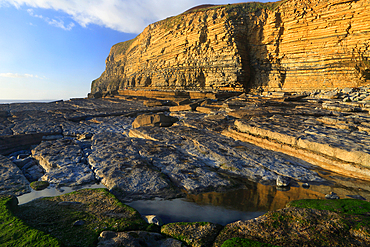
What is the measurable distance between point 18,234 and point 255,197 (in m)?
2.18

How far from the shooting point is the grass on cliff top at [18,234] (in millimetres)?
1352

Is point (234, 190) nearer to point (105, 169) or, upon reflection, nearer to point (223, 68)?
point (105, 169)

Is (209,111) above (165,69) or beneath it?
beneath

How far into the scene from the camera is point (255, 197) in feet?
7.50

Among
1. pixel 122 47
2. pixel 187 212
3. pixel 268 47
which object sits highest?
pixel 122 47

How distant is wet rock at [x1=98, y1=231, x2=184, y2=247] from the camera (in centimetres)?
140

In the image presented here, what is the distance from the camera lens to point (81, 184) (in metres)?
2.55

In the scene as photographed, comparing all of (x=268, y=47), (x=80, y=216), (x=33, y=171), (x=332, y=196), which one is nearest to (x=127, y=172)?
(x=80, y=216)

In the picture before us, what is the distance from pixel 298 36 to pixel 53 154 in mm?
17506

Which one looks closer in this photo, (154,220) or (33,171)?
(154,220)

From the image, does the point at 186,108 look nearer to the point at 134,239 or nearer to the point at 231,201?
the point at 231,201

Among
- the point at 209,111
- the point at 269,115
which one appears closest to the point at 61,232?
the point at 269,115

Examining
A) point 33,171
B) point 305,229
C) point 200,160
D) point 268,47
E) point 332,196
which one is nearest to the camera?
→ point 305,229

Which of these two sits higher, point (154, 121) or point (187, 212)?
point (154, 121)
